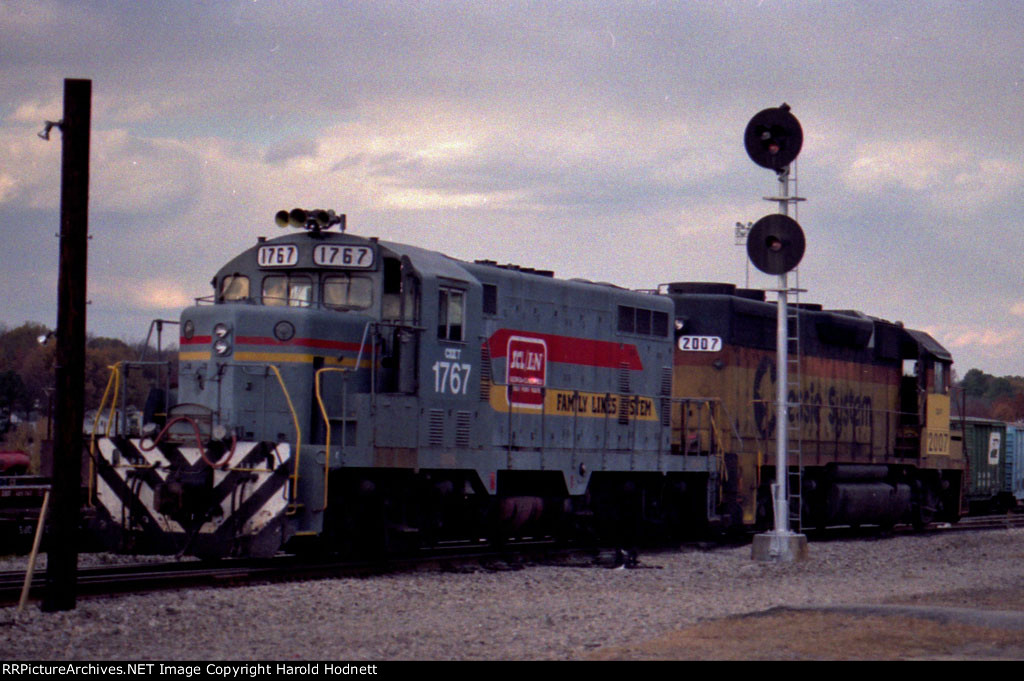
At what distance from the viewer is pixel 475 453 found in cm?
1596

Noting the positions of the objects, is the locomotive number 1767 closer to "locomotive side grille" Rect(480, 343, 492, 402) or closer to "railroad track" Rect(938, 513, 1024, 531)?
"locomotive side grille" Rect(480, 343, 492, 402)

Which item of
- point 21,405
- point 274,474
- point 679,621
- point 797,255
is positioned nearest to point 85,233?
point 274,474

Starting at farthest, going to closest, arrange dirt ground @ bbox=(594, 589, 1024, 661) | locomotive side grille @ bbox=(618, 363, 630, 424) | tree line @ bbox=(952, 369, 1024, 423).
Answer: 1. tree line @ bbox=(952, 369, 1024, 423)
2. locomotive side grille @ bbox=(618, 363, 630, 424)
3. dirt ground @ bbox=(594, 589, 1024, 661)

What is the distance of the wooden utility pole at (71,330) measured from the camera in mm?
10797

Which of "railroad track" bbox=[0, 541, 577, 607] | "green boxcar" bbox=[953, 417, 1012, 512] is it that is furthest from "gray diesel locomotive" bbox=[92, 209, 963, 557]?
"green boxcar" bbox=[953, 417, 1012, 512]

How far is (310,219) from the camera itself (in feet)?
49.4

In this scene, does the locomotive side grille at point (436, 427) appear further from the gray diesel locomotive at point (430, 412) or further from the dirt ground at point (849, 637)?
the dirt ground at point (849, 637)

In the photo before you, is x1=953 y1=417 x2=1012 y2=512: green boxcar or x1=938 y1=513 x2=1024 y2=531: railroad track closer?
x1=938 y1=513 x2=1024 y2=531: railroad track

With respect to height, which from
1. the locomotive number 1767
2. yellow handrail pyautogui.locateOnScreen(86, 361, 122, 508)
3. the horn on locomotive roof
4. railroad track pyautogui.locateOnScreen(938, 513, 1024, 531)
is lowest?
railroad track pyautogui.locateOnScreen(938, 513, 1024, 531)

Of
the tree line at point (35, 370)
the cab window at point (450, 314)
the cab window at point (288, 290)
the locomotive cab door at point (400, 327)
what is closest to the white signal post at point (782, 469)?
the cab window at point (450, 314)

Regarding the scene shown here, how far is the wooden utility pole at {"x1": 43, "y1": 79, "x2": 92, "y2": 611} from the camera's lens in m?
10.8

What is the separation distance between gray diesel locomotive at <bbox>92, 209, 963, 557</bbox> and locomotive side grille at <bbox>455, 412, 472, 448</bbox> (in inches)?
1.1

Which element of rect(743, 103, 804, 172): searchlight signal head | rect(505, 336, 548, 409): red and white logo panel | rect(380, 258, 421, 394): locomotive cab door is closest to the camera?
rect(380, 258, 421, 394): locomotive cab door
